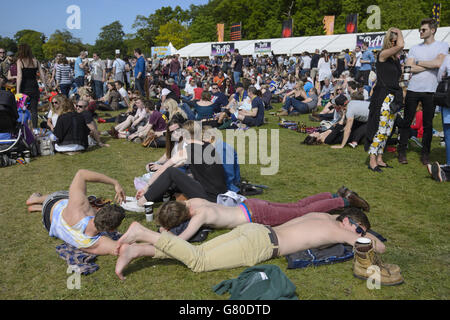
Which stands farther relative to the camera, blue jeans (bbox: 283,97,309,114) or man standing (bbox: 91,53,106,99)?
man standing (bbox: 91,53,106,99)

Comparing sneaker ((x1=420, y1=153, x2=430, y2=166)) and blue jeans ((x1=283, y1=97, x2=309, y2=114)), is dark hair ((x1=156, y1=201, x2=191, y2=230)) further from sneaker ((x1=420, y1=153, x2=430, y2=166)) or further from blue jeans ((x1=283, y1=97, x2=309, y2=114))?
blue jeans ((x1=283, y1=97, x2=309, y2=114))

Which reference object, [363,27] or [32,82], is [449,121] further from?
[363,27]

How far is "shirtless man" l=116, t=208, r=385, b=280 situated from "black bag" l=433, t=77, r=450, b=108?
320 centimetres

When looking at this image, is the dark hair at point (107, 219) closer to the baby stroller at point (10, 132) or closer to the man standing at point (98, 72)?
the baby stroller at point (10, 132)

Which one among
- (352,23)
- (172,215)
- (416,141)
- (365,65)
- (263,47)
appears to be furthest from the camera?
(352,23)

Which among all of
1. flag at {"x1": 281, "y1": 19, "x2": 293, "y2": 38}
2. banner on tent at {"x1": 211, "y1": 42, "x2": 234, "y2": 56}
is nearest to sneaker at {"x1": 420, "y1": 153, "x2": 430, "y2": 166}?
banner on tent at {"x1": 211, "y1": 42, "x2": 234, "y2": 56}

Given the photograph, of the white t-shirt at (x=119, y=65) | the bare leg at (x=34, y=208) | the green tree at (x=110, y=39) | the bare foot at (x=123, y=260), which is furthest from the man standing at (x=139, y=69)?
the green tree at (x=110, y=39)

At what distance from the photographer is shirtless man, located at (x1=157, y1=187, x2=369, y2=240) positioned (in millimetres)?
3779

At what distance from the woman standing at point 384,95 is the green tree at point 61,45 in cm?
9648

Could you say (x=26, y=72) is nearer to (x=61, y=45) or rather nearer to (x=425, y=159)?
(x=425, y=159)

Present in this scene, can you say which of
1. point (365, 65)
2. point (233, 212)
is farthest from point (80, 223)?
point (365, 65)

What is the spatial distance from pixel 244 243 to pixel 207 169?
1535mm

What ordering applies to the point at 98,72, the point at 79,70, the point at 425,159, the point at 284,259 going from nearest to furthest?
the point at 284,259, the point at 425,159, the point at 98,72, the point at 79,70

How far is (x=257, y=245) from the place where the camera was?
11.3 ft
